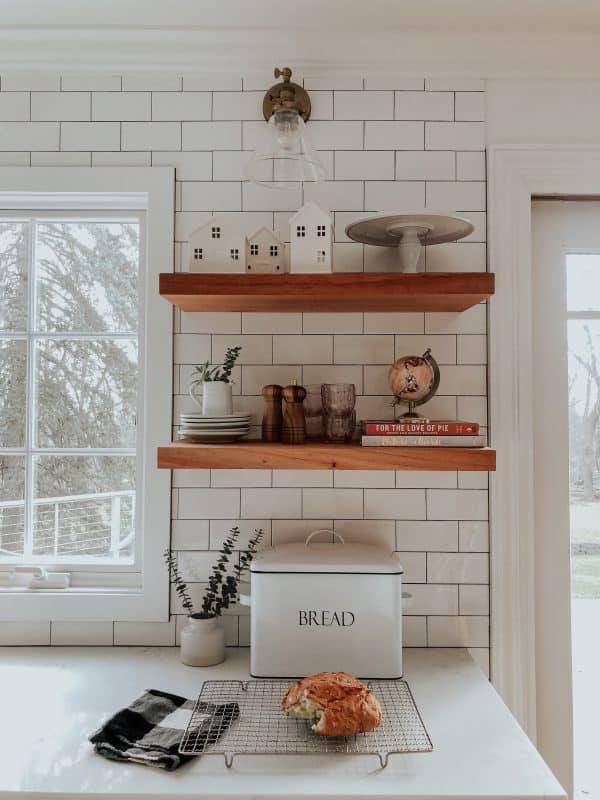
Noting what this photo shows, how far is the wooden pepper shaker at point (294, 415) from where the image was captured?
5.20ft

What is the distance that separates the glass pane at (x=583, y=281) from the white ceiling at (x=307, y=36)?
1.64 feet

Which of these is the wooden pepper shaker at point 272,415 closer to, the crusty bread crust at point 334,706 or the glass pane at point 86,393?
the glass pane at point 86,393

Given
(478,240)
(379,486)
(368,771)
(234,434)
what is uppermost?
(478,240)

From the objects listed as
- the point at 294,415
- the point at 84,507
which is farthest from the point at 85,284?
the point at 294,415

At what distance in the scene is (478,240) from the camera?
1737 mm

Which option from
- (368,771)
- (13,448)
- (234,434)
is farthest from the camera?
(13,448)

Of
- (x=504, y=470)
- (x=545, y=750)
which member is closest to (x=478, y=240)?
(x=504, y=470)

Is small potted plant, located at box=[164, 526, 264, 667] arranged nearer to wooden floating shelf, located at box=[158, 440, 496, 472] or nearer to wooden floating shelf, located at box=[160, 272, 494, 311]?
wooden floating shelf, located at box=[158, 440, 496, 472]

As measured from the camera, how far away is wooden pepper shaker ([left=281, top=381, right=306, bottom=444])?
62.4 inches

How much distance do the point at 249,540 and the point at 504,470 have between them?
721mm

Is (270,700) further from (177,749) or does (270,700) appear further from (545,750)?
(545,750)

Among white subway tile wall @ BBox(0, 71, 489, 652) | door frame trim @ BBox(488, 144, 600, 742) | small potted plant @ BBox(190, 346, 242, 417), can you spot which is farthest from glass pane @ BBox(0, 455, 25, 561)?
door frame trim @ BBox(488, 144, 600, 742)

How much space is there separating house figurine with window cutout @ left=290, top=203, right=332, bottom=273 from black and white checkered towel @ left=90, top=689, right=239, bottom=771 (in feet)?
3.26

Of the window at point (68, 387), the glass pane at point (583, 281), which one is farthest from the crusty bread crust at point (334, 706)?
the glass pane at point (583, 281)
